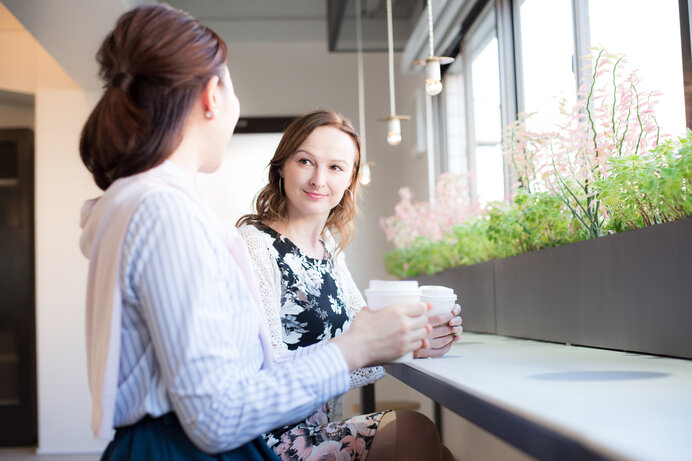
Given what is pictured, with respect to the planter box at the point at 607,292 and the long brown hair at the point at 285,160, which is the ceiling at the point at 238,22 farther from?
the planter box at the point at 607,292

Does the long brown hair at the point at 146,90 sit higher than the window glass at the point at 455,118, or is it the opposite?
the window glass at the point at 455,118

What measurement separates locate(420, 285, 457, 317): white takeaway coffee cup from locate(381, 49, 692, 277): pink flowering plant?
0.45m

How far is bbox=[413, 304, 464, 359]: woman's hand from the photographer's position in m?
1.49

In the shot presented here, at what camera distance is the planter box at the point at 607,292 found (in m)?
1.29

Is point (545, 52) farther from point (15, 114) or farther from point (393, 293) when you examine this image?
point (15, 114)

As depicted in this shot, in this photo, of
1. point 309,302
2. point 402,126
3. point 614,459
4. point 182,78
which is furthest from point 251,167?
point 614,459

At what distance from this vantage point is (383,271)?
20.5 ft

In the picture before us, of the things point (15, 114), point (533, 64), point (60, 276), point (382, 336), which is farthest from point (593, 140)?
point (15, 114)

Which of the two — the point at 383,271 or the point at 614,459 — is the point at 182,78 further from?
the point at 383,271

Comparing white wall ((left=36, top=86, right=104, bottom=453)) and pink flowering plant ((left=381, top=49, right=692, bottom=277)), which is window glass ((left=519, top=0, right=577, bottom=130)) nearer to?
pink flowering plant ((left=381, top=49, right=692, bottom=277))

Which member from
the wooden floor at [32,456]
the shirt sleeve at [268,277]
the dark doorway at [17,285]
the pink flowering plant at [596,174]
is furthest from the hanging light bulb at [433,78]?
the dark doorway at [17,285]

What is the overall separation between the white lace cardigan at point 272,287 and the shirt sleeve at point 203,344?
2.15 ft

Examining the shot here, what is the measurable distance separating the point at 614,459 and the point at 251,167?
19.0 ft

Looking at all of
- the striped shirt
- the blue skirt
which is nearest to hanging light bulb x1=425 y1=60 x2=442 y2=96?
the striped shirt
